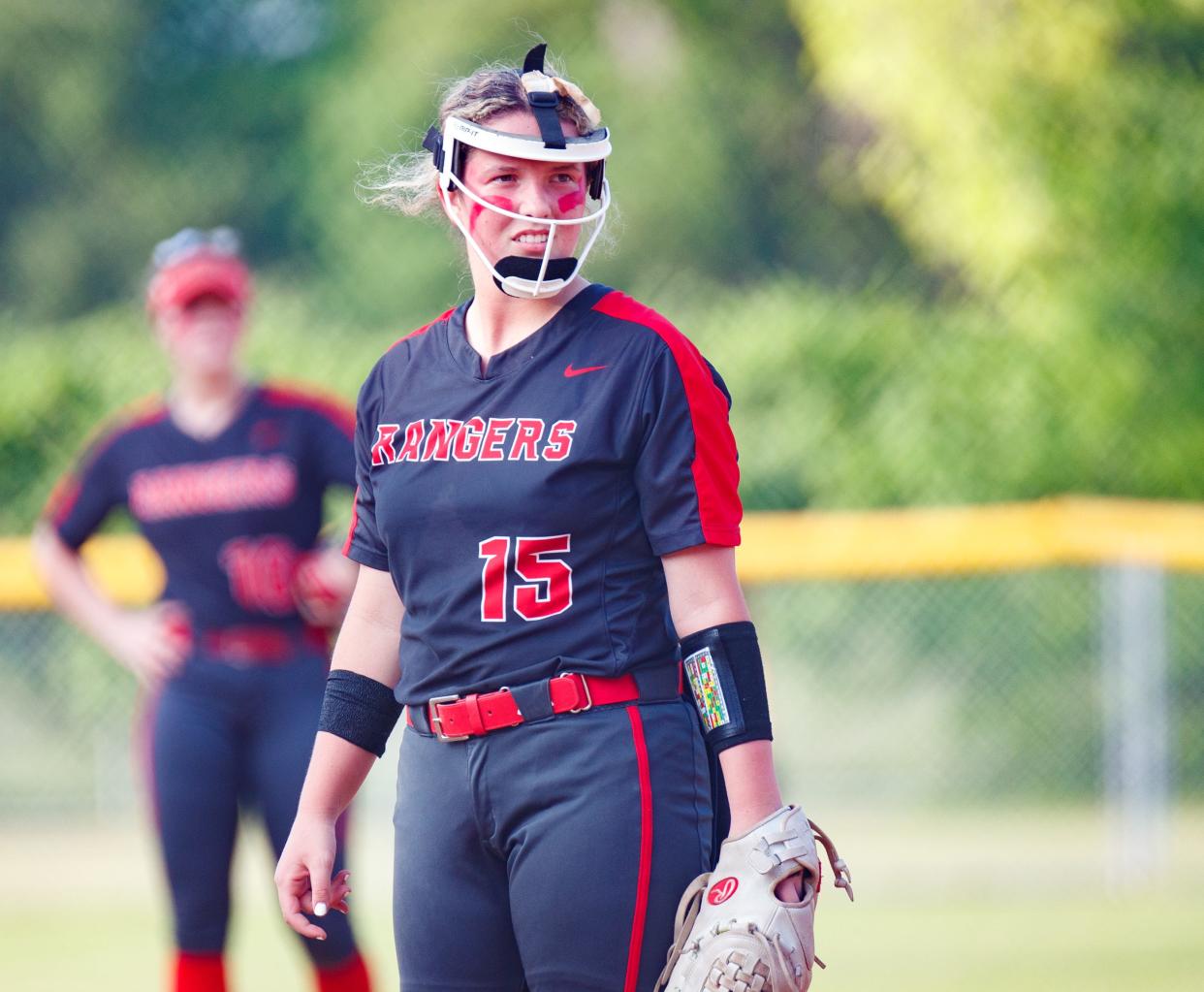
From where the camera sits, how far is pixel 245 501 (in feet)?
16.4

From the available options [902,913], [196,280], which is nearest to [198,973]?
[196,280]

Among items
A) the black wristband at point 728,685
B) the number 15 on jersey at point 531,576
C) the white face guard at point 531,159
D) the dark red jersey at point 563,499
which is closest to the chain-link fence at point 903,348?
the white face guard at point 531,159

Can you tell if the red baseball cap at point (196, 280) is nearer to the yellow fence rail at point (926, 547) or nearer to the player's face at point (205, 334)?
the player's face at point (205, 334)

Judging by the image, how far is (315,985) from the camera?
4711 millimetres

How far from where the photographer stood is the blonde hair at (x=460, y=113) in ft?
9.82

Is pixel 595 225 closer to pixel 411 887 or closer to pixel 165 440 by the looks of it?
pixel 411 887

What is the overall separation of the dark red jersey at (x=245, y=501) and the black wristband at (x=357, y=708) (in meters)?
1.86

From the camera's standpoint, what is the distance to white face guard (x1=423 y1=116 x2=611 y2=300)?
2.93m

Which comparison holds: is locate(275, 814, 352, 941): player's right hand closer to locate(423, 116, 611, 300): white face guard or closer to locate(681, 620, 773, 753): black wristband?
locate(681, 620, 773, 753): black wristband

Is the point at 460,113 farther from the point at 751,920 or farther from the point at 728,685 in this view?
the point at 751,920

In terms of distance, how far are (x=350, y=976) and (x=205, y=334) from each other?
1.77m

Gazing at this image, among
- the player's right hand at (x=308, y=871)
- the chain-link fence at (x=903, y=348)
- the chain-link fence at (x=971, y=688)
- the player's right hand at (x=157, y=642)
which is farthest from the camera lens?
the chain-link fence at (x=903, y=348)

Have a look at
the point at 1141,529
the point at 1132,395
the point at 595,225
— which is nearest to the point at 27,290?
the point at 1132,395

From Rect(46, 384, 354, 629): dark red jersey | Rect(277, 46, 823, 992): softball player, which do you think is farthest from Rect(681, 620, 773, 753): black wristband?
Rect(46, 384, 354, 629): dark red jersey
